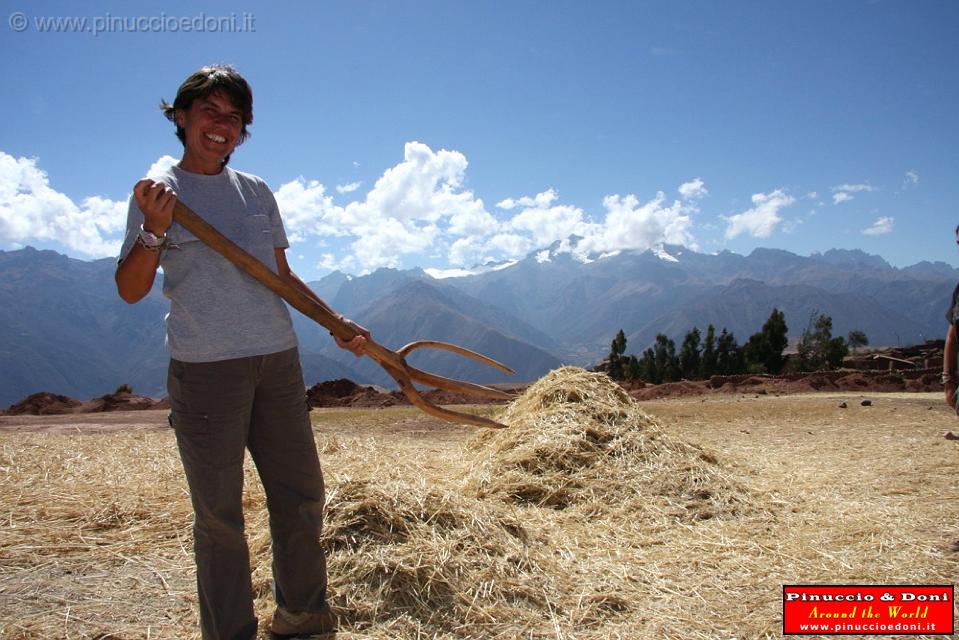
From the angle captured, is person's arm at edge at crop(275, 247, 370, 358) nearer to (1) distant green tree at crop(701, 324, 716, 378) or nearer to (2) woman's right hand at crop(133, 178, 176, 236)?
(2) woman's right hand at crop(133, 178, 176, 236)

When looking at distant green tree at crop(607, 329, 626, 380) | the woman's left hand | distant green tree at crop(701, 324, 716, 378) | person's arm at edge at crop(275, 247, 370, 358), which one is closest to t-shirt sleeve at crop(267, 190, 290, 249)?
person's arm at edge at crop(275, 247, 370, 358)

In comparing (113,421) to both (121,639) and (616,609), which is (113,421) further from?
(616,609)

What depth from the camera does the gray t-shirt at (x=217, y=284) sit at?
1.74 m

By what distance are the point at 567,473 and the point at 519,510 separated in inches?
24.3

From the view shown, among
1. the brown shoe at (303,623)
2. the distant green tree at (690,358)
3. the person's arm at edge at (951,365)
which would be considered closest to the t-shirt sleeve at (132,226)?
the brown shoe at (303,623)

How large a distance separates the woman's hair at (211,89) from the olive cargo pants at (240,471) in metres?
0.78

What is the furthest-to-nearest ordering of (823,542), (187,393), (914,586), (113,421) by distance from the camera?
(113,421)
(823,542)
(914,586)
(187,393)

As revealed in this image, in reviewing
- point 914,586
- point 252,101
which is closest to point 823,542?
point 914,586

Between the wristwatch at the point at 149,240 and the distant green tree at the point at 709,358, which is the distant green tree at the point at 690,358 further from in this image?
the wristwatch at the point at 149,240

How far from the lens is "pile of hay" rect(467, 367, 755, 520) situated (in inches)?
147

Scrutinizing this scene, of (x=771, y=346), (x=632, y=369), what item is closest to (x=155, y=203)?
(x=632, y=369)

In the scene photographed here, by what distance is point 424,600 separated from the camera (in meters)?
2.24

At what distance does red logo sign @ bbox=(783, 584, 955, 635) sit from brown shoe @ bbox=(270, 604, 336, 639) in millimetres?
1628

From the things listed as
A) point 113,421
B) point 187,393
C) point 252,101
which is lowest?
point 113,421
